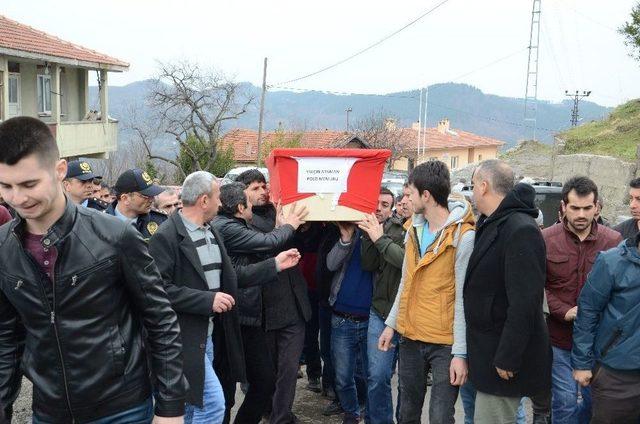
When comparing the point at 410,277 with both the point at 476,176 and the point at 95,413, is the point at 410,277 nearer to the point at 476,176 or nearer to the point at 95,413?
the point at 476,176

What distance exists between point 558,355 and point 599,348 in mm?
813

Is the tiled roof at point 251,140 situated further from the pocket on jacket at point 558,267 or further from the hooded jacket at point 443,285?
the hooded jacket at point 443,285

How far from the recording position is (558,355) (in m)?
4.65

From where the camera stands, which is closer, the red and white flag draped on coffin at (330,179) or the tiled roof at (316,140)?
the red and white flag draped on coffin at (330,179)

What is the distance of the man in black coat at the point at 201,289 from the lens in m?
4.12

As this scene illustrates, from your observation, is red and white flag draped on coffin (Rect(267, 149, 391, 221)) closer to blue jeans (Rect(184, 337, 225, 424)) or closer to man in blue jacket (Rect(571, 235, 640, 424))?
blue jeans (Rect(184, 337, 225, 424))

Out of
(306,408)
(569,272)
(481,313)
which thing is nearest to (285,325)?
(306,408)

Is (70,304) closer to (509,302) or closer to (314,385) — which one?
(509,302)

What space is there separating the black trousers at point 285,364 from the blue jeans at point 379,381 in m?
0.63

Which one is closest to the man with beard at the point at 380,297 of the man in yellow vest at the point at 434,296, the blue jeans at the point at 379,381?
the blue jeans at the point at 379,381

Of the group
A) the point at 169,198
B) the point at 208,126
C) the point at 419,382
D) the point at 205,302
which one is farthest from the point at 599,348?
the point at 208,126

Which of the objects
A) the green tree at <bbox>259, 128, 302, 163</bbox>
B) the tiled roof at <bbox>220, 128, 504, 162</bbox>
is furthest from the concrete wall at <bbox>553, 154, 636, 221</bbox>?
the green tree at <bbox>259, 128, 302, 163</bbox>

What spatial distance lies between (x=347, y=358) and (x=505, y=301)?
1.88m

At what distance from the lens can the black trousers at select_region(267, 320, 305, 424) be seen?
513 cm
